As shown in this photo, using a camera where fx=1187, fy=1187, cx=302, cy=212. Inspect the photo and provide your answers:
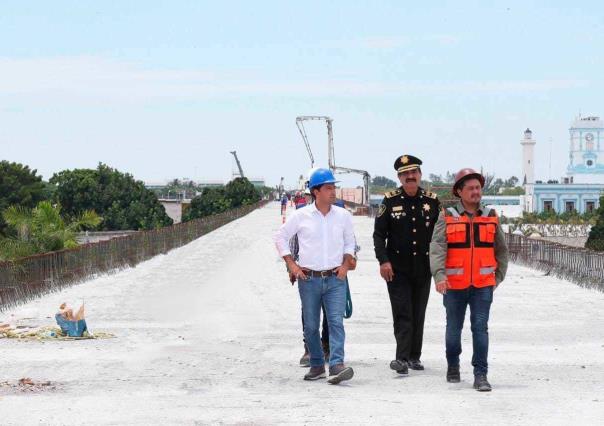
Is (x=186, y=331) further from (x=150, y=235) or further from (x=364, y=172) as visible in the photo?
(x=364, y=172)

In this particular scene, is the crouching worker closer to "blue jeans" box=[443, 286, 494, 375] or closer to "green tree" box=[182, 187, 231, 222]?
"blue jeans" box=[443, 286, 494, 375]

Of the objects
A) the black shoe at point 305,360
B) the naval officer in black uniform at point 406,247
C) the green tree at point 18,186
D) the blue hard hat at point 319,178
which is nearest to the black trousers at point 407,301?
the naval officer in black uniform at point 406,247

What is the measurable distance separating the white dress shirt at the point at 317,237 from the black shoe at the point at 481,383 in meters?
1.44

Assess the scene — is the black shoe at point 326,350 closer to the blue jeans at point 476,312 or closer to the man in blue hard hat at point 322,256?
the man in blue hard hat at point 322,256

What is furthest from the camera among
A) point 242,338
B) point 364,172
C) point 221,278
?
point 364,172

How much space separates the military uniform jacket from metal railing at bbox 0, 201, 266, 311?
357 inches

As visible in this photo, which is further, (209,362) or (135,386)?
(209,362)

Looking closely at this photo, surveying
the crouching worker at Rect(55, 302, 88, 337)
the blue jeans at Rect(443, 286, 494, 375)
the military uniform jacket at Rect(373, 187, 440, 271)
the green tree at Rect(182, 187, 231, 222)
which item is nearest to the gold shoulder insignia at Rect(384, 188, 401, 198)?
the military uniform jacket at Rect(373, 187, 440, 271)

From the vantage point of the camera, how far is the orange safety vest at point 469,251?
9.17m

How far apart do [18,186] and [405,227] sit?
96079 mm

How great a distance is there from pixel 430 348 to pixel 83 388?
4.11 m

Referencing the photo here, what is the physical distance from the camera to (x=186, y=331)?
14125 mm

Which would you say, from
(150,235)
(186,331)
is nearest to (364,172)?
(150,235)

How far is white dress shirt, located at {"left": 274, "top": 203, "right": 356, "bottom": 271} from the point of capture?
962 cm
